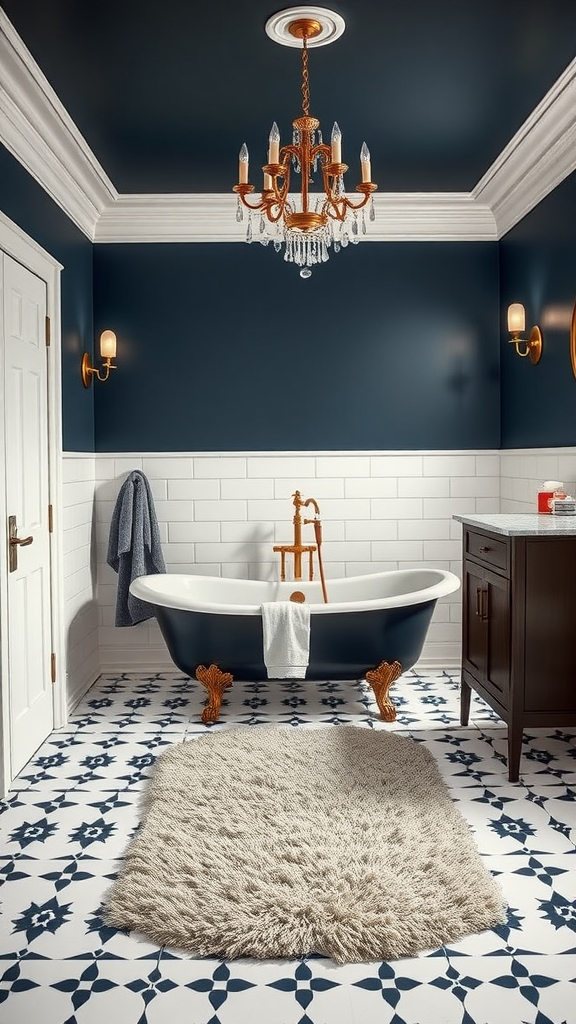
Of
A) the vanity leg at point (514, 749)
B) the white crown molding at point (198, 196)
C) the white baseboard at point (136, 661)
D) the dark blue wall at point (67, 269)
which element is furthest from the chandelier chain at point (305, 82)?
the white baseboard at point (136, 661)

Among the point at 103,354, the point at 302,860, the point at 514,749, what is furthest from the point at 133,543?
the point at 302,860

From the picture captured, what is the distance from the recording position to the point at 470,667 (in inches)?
162

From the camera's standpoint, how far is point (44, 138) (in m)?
3.97

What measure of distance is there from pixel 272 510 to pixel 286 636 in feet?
4.56

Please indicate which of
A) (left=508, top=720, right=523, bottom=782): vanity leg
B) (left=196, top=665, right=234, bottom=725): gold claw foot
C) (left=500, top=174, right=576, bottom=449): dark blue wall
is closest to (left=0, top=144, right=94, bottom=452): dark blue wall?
(left=196, top=665, right=234, bottom=725): gold claw foot

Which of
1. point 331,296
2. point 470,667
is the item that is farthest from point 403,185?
point 470,667

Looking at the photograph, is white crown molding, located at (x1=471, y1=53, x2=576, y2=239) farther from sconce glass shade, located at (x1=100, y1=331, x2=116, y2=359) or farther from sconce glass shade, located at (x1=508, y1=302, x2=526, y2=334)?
sconce glass shade, located at (x1=100, y1=331, x2=116, y2=359)

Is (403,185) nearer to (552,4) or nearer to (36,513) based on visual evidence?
(552,4)

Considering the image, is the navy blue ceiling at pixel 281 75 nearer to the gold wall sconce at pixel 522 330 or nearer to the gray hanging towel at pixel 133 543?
the gold wall sconce at pixel 522 330

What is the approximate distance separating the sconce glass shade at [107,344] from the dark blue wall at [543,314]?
8.13 feet

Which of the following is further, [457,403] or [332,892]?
[457,403]

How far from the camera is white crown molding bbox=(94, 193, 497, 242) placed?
5.23m

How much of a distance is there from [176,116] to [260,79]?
56cm

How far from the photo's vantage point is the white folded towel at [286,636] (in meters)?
4.22
